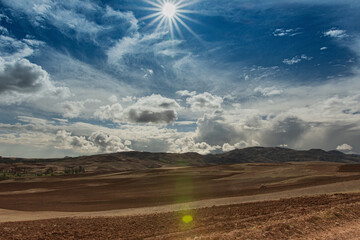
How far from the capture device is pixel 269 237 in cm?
1064

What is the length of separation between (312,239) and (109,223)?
50.2 ft

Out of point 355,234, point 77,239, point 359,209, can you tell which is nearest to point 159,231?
point 77,239

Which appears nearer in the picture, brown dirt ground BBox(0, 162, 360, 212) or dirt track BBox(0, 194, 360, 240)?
dirt track BBox(0, 194, 360, 240)

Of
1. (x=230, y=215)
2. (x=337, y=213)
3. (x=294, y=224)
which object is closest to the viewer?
(x=294, y=224)

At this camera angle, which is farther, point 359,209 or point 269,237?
point 359,209

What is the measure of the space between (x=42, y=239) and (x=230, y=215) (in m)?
13.1


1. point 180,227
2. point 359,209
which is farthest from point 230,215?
point 359,209

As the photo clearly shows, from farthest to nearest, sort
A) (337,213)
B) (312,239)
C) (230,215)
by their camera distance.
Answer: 1. (230,215)
2. (337,213)
3. (312,239)

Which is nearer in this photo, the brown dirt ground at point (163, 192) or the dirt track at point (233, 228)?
the dirt track at point (233, 228)

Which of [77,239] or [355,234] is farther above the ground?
[355,234]

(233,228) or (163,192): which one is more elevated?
(233,228)

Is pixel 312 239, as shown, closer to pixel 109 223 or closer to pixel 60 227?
pixel 109 223

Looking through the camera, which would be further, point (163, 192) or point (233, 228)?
point (163, 192)

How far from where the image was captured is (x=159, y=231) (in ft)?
51.3
